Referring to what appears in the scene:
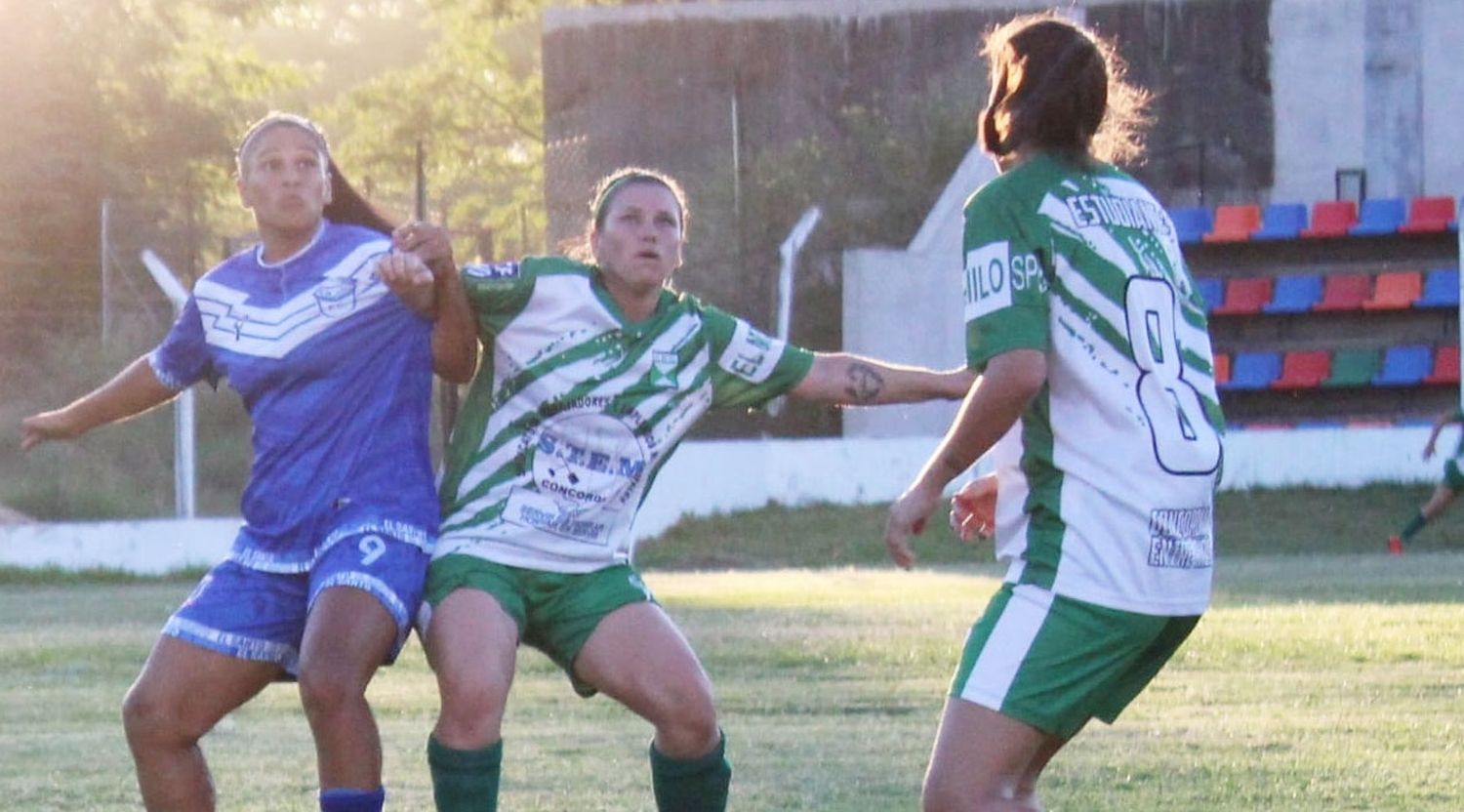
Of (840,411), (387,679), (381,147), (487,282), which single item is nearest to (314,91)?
(381,147)

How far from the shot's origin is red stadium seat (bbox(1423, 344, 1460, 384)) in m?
26.1

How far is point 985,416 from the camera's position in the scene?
420 centimetres

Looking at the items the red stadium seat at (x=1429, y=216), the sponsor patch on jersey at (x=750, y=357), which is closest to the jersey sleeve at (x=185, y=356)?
the sponsor patch on jersey at (x=750, y=357)

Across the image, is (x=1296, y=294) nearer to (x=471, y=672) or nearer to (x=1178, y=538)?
(x=471, y=672)

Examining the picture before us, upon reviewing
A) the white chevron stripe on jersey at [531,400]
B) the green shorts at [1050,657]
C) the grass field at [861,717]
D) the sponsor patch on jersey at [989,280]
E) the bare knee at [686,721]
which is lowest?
the grass field at [861,717]

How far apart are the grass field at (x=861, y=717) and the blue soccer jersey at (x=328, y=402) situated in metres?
1.70

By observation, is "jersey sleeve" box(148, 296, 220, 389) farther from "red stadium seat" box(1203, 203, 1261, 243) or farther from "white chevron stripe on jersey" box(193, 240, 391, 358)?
"red stadium seat" box(1203, 203, 1261, 243)

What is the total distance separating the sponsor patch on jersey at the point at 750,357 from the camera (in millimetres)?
5824

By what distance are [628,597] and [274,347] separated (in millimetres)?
1016

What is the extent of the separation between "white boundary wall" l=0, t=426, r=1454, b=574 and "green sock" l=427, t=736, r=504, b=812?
15.0 m

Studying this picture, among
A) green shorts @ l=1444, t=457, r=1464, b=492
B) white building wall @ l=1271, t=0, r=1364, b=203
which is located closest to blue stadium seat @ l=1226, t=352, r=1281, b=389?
white building wall @ l=1271, t=0, r=1364, b=203

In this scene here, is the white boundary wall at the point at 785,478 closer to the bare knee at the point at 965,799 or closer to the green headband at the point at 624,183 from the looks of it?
the green headband at the point at 624,183

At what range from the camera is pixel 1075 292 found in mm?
4316

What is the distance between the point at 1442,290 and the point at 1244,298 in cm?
220
